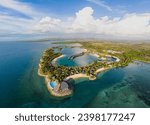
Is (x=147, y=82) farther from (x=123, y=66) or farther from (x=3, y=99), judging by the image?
(x=3, y=99)

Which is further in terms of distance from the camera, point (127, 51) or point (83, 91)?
point (127, 51)

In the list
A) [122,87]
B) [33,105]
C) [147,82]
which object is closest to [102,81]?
[122,87]

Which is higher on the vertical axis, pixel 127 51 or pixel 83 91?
pixel 127 51

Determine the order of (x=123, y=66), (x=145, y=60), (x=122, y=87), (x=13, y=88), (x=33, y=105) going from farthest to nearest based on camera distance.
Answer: (x=145, y=60)
(x=123, y=66)
(x=122, y=87)
(x=13, y=88)
(x=33, y=105)

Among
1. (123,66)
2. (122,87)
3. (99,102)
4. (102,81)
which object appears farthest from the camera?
(123,66)

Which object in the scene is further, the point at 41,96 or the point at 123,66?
the point at 123,66

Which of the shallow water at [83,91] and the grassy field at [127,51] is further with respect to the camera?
the grassy field at [127,51]

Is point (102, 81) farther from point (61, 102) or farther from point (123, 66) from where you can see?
point (123, 66)

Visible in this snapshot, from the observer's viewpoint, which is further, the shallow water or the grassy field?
the grassy field

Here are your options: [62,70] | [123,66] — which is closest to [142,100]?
[62,70]
